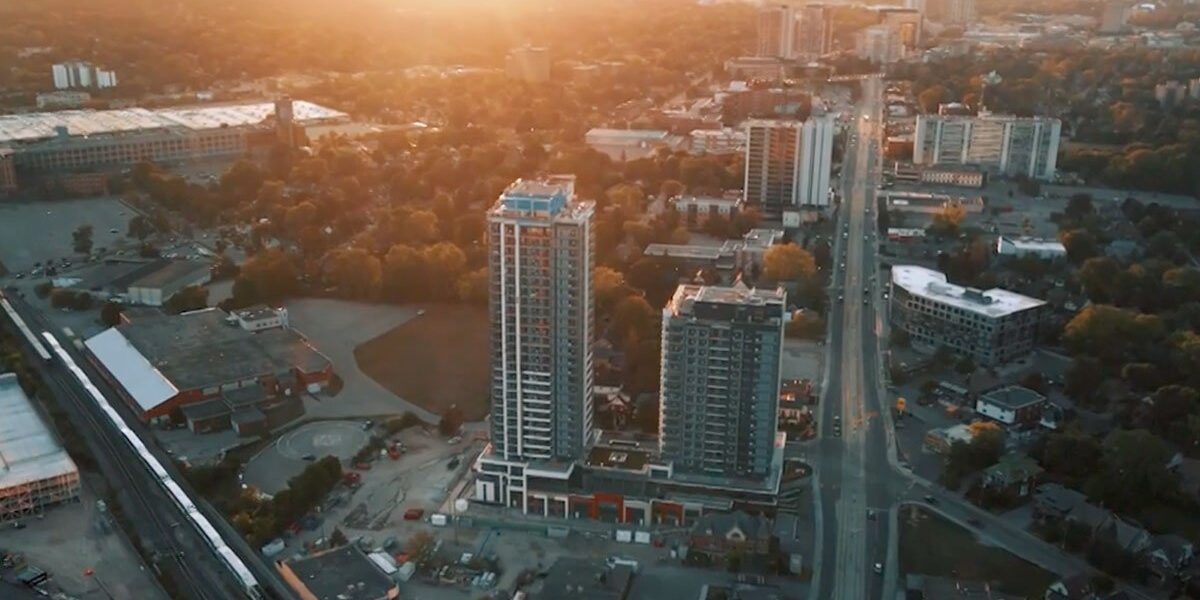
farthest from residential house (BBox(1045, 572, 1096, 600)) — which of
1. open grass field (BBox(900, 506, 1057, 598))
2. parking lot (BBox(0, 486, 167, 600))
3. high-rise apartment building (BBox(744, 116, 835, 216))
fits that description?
high-rise apartment building (BBox(744, 116, 835, 216))

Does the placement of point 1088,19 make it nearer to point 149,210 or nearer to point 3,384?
point 149,210

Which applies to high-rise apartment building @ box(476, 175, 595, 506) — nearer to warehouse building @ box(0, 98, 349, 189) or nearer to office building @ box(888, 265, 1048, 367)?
office building @ box(888, 265, 1048, 367)

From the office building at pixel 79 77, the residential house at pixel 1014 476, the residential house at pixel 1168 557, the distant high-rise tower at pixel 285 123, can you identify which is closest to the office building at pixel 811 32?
the distant high-rise tower at pixel 285 123

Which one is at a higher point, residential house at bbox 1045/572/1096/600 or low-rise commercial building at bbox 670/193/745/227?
low-rise commercial building at bbox 670/193/745/227

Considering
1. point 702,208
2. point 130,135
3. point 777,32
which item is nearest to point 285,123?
point 130,135

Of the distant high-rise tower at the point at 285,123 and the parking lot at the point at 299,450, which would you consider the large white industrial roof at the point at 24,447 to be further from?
the distant high-rise tower at the point at 285,123
